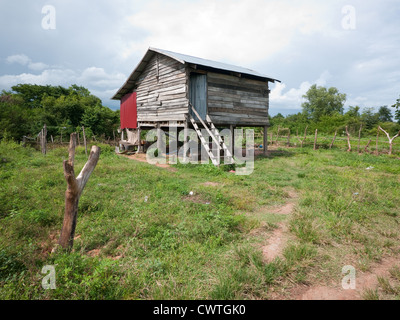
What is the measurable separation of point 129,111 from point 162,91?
17.4 ft

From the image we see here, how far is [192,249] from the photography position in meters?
3.41

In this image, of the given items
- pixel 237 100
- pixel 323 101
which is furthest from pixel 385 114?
pixel 237 100

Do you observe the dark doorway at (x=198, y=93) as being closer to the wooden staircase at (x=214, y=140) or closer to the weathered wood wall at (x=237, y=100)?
the weathered wood wall at (x=237, y=100)

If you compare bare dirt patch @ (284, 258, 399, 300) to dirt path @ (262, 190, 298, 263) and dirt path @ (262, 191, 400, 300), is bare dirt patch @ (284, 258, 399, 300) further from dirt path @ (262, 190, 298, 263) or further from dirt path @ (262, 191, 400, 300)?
dirt path @ (262, 190, 298, 263)

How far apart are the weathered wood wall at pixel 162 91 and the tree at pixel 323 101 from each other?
156 ft

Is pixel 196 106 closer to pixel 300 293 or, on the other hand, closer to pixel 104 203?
pixel 104 203

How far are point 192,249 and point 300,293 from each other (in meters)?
1.63

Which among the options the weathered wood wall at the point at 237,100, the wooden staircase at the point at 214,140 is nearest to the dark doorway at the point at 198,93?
the weathered wood wall at the point at 237,100

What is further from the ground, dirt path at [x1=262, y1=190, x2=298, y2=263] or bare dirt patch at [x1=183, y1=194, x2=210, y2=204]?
bare dirt patch at [x1=183, y1=194, x2=210, y2=204]

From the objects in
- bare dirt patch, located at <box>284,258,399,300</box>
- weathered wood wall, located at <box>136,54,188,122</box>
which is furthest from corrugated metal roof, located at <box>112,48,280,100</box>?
bare dirt patch, located at <box>284,258,399,300</box>

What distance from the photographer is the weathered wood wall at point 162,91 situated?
1161 centimetres

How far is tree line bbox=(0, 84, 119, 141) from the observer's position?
20.3 m

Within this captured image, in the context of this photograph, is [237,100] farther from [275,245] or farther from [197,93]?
[275,245]

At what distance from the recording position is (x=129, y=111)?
672 inches
